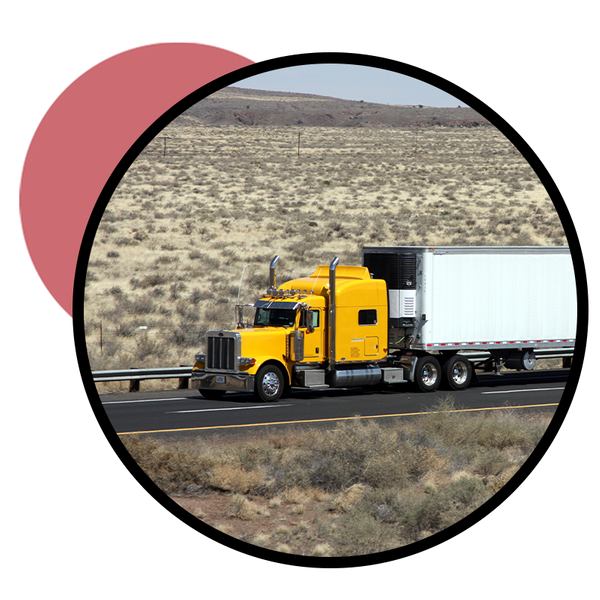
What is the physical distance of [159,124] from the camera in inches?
308

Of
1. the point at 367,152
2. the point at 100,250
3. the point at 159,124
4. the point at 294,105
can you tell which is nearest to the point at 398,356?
the point at 159,124

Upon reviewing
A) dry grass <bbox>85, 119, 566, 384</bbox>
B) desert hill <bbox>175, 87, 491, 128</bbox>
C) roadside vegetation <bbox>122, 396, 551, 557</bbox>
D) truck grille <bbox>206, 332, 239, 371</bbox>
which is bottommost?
roadside vegetation <bbox>122, 396, 551, 557</bbox>

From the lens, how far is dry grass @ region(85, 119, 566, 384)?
1353 inches

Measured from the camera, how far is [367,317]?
2211 centimetres

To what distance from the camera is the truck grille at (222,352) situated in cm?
2020

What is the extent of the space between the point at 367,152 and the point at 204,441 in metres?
89.2

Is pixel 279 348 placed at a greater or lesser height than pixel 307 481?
greater

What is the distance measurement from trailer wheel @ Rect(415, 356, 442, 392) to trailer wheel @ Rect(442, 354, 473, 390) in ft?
0.74

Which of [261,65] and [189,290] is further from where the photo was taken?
[189,290]

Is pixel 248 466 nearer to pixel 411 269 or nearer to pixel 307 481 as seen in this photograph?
pixel 307 481

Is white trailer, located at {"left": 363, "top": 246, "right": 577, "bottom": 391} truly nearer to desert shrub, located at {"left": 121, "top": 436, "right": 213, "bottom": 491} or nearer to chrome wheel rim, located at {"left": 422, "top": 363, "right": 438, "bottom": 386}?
chrome wheel rim, located at {"left": 422, "top": 363, "right": 438, "bottom": 386}

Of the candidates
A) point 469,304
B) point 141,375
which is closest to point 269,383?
point 141,375

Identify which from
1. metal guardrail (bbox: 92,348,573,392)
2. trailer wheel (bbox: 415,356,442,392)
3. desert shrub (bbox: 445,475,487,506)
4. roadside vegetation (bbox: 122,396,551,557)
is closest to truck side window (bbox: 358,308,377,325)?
trailer wheel (bbox: 415,356,442,392)

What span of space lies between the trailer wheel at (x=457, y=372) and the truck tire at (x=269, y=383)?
4.92m
